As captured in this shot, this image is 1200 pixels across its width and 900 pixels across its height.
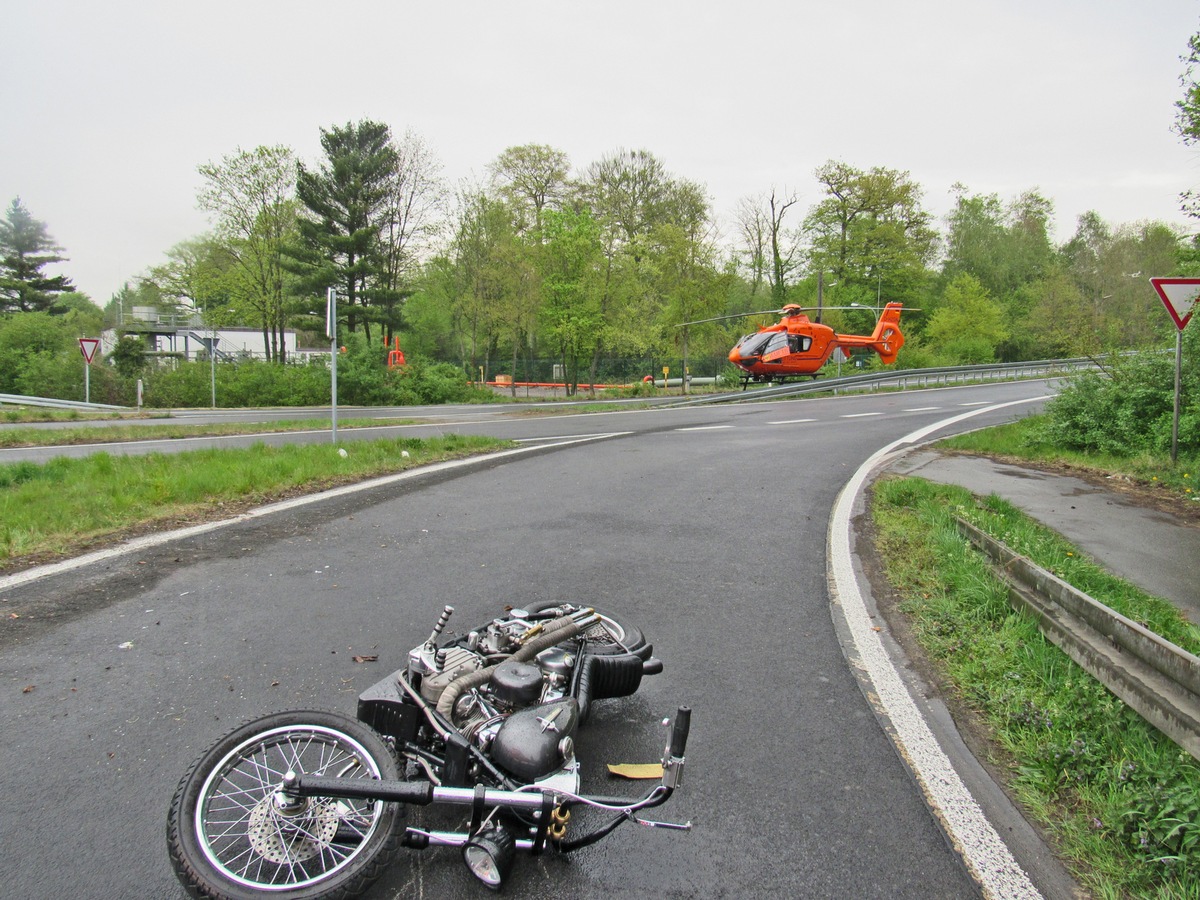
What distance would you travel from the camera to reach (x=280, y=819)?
2320mm

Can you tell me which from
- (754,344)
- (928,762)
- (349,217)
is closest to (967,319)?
(754,344)

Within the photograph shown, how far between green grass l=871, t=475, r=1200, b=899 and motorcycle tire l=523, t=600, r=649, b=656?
177 centimetres

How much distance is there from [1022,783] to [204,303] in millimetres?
68266

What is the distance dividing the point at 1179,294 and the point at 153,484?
14298 mm

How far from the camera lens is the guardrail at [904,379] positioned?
31.1 meters

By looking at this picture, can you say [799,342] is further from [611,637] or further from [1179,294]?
[611,637]

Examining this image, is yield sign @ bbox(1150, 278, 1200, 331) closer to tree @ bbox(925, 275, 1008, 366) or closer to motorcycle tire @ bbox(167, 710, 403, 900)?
motorcycle tire @ bbox(167, 710, 403, 900)

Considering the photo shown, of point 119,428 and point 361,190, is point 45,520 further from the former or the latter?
point 361,190

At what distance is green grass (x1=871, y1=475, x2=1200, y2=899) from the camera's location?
250 cm

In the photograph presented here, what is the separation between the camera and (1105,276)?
50594mm

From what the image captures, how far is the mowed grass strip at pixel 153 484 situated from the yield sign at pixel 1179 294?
456 inches

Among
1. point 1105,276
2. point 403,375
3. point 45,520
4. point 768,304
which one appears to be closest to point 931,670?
point 45,520

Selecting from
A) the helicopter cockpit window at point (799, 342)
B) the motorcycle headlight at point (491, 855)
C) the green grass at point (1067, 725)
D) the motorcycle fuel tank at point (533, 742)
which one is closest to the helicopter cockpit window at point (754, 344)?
the helicopter cockpit window at point (799, 342)

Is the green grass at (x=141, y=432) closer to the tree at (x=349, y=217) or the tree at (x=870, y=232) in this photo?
the tree at (x=349, y=217)
